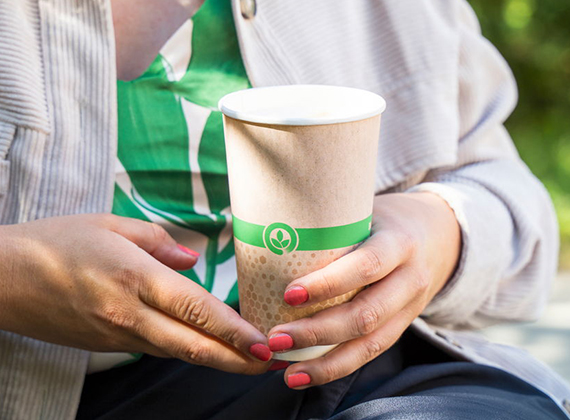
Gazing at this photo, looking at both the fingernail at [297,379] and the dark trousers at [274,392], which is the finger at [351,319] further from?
the dark trousers at [274,392]

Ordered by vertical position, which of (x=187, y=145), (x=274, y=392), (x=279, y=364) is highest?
(x=187, y=145)

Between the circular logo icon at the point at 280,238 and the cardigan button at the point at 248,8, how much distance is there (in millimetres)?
500

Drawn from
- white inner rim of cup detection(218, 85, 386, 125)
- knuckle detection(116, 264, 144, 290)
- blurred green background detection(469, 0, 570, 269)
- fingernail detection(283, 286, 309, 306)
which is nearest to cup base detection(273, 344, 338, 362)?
fingernail detection(283, 286, 309, 306)

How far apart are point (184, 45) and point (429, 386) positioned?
2.32ft

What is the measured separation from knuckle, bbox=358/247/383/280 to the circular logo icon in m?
0.09

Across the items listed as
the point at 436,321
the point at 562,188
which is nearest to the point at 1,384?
the point at 436,321

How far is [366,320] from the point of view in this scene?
93 centimetres

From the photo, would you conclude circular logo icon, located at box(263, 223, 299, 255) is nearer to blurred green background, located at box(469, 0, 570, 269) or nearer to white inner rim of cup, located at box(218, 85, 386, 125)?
white inner rim of cup, located at box(218, 85, 386, 125)

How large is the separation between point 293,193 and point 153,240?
269mm

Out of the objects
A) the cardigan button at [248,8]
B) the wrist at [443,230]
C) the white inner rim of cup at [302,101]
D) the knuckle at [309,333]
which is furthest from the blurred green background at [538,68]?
the knuckle at [309,333]

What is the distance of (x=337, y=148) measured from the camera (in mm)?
838

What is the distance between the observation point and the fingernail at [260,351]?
91cm

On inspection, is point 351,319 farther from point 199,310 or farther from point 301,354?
point 199,310

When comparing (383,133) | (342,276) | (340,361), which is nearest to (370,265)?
(342,276)
